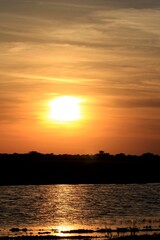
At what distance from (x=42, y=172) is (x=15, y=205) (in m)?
84.5

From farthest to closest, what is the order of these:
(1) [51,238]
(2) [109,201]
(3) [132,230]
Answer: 1. (2) [109,201]
2. (3) [132,230]
3. (1) [51,238]

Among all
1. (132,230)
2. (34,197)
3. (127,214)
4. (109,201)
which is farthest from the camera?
(34,197)

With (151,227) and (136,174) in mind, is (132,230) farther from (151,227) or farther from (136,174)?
(136,174)

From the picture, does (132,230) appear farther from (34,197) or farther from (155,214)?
(34,197)

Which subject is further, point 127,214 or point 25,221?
point 127,214

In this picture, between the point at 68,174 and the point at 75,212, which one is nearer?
the point at 75,212

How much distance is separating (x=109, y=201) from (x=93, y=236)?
46.9 metres

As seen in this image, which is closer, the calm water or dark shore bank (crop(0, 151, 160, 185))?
the calm water

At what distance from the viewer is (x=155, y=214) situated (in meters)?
80.0

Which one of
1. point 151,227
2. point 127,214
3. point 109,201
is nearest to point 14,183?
point 109,201

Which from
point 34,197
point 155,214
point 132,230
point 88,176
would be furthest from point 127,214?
point 88,176

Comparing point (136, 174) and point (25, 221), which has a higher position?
point (136, 174)

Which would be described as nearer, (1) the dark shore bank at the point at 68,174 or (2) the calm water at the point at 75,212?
(2) the calm water at the point at 75,212

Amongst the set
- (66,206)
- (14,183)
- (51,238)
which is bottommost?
(51,238)
